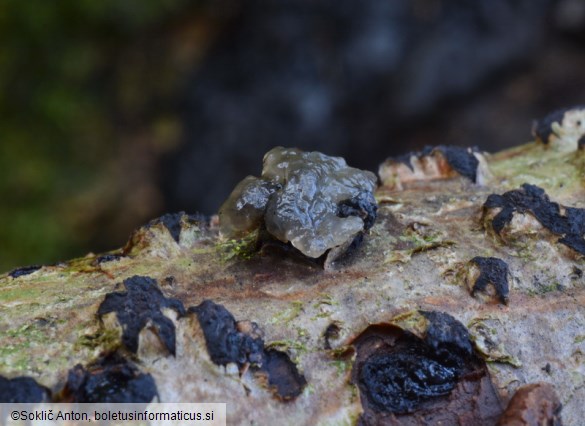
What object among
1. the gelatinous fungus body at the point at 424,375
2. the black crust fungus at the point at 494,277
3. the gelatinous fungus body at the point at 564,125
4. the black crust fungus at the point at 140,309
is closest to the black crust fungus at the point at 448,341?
the gelatinous fungus body at the point at 424,375

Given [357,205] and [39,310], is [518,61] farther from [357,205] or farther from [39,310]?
[39,310]

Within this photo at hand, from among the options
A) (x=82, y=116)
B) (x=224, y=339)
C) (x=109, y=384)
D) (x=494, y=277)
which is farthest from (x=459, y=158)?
(x=82, y=116)

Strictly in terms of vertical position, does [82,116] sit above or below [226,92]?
below

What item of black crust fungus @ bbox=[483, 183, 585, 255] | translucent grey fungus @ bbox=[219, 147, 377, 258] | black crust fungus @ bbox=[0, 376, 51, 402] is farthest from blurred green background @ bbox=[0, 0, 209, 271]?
black crust fungus @ bbox=[483, 183, 585, 255]

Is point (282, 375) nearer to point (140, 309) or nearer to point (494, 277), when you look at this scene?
point (140, 309)

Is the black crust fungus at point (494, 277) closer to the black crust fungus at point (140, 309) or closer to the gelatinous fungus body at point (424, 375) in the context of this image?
the gelatinous fungus body at point (424, 375)
